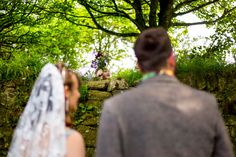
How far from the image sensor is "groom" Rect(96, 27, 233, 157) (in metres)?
2.62

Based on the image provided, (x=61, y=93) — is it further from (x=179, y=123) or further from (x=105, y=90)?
(x=105, y=90)

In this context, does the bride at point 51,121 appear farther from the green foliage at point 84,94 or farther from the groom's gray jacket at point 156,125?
the green foliage at point 84,94

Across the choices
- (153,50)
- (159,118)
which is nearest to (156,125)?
(159,118)

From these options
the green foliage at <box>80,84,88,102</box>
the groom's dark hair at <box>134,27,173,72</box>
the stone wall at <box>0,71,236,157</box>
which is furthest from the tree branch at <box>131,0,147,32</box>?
the groom's dark hair at <box>134,27,173,72</box>

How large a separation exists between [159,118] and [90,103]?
7.69m

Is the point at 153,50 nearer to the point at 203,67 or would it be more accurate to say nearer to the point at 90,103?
the point at 90,103

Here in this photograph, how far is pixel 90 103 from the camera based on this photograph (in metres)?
10.3

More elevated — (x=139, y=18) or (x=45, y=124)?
(x=139, y=18)

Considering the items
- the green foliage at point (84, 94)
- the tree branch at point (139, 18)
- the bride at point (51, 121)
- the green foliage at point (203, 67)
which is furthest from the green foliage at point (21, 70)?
the bride at point (51, 121)

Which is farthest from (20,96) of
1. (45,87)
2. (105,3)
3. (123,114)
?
(123,114)

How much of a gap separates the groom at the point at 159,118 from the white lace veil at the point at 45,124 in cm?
55

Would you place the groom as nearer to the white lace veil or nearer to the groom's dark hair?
the groom's dark hair

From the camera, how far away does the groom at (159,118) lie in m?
2.62

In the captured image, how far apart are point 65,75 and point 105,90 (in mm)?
7363
